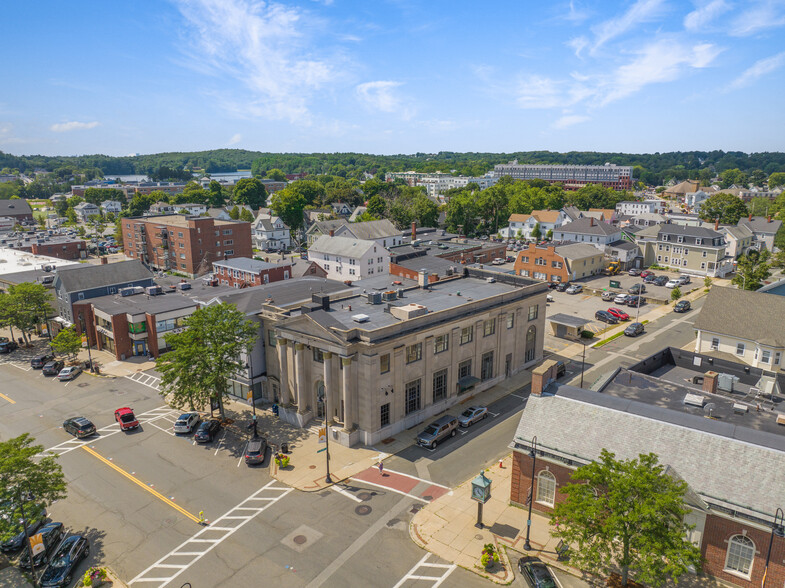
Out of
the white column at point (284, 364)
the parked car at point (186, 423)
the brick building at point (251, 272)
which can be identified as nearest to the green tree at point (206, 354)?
the parked car at point (186, 423)

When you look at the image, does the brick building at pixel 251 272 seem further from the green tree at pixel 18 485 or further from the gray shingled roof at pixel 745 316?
the gray shingled roof at pixel 745 316

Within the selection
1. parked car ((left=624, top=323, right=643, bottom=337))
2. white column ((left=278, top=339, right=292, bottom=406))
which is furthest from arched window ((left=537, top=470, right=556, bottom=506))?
parked car ((left=624, top=323, right=643, bottom=337))

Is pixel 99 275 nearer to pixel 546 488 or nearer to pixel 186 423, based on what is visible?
pixel 186 423

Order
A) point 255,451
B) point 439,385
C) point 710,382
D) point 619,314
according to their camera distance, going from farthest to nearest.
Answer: point 619,314 < point 439,385 < point 255,451 < point 710,382

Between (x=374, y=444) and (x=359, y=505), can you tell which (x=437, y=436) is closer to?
(x=374, y=444)

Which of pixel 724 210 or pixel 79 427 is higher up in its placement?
pixel 724 210

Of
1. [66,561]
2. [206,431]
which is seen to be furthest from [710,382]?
[66,561]
